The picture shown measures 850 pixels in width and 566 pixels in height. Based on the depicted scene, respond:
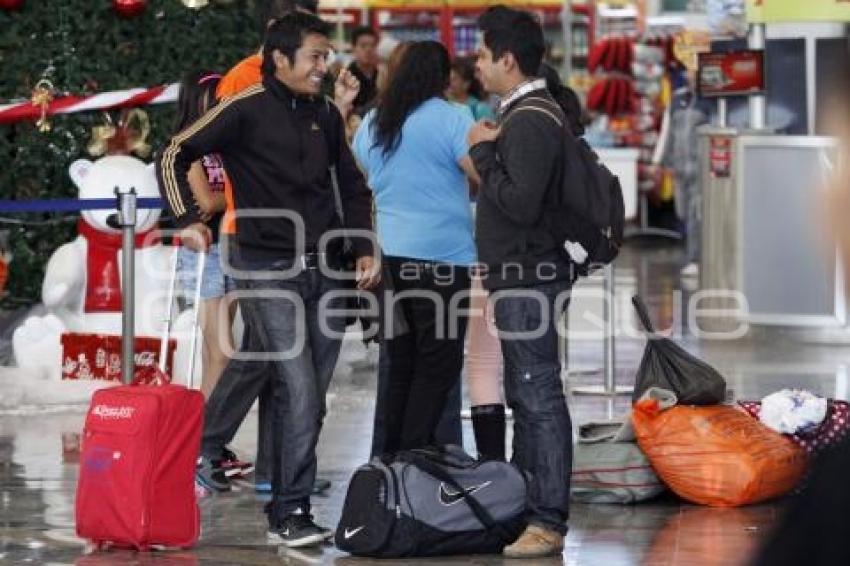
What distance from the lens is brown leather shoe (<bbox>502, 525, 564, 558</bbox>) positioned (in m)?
6.61

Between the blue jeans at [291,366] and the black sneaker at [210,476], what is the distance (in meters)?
1.05

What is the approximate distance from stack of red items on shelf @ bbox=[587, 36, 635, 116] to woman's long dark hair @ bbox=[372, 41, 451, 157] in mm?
15046

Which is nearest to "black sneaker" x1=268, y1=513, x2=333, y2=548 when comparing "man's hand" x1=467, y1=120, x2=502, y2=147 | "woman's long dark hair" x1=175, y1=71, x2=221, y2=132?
"man's hand" x1=467, y1=120, x2=502, y2=147

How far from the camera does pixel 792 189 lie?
44.5ft

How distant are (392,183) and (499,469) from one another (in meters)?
1.26

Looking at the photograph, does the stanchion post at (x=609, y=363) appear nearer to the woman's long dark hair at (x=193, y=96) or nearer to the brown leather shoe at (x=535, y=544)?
the woman's long dark hair at (x=193, y=96)

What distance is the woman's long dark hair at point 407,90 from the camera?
7379mm

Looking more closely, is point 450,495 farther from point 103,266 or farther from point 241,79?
point 103,266

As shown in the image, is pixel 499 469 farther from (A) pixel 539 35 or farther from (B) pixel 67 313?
(B) pixel 67 313

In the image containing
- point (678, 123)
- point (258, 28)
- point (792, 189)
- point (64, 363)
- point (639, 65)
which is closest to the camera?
point (64, 363)

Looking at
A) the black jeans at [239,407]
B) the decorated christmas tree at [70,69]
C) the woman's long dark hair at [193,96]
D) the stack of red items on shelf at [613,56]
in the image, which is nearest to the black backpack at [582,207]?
the black jeans at [239,407]

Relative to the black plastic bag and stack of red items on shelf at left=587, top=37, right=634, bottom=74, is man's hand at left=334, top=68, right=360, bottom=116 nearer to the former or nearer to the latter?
the black plastic bag

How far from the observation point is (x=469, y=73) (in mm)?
13320

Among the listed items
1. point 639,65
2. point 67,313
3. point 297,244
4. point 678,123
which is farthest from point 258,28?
point 639,65
